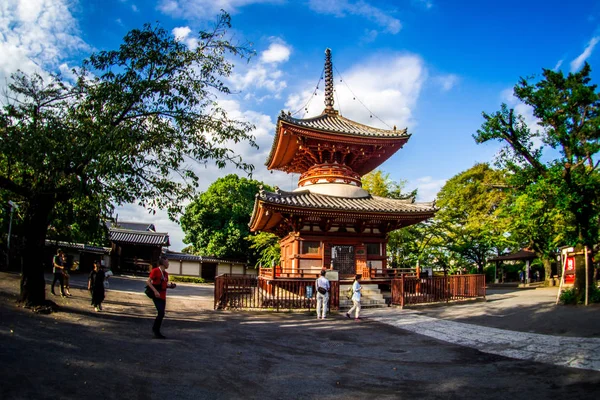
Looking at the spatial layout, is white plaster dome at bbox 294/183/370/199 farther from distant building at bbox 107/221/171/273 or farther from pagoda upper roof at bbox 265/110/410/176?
distant building at bbox 107/221/171/273

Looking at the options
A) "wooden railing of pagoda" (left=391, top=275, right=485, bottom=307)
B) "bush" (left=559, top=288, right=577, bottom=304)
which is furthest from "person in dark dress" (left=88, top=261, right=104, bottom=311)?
"bush" (left=559, top=288, right=577, bottom=304)

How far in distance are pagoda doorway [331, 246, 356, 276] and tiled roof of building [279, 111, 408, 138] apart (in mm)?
6091

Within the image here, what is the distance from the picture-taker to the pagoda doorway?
755 inches

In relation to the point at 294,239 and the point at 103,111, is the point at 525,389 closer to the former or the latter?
the point at 103,111

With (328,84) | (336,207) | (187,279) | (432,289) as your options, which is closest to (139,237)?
(187,279)

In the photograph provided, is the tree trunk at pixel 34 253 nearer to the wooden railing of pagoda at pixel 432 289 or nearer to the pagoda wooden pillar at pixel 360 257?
the wooden railing of pagoda at pixel 432 289

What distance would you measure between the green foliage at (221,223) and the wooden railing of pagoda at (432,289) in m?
28.8

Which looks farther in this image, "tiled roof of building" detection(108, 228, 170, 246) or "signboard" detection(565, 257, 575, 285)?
"tiled roof of building" detection(108, 228, 170, 246)

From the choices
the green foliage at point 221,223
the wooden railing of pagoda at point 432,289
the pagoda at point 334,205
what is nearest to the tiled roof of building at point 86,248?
the green foliage at point 221,223

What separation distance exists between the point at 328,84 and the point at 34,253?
18.9 meters

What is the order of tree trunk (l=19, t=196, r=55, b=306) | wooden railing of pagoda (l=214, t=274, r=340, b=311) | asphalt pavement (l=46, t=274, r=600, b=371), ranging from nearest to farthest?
asphalt pavement (l=46, t=274, r=600, b=371)
tree trunk (l=19, t=196, r=55, b=306)
wooden railing of pagoda (l=214, t=274, r=340, b=311)

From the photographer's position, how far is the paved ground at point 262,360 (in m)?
5.38

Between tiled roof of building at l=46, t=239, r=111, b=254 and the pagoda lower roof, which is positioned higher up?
the pagoda lower roof

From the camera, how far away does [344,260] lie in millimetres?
19359
